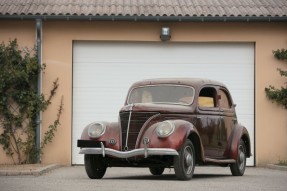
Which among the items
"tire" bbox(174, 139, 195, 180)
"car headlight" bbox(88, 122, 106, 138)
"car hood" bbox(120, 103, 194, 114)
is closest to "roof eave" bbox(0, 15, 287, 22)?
"car hood" bbox(120, 103, 194, 114)

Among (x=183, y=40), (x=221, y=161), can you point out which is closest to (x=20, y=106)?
(x=183, y=40)

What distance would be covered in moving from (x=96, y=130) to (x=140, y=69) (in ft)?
21.0

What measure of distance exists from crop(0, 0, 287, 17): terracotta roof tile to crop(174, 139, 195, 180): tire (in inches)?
263

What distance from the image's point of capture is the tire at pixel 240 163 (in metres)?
15.2

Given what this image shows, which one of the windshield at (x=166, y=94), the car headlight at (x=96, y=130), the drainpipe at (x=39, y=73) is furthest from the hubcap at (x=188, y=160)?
the drainpipe at (x=39, y=73)

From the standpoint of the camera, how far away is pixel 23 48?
19.7 m

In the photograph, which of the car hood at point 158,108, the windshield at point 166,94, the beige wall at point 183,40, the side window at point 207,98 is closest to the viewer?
the car hood at point 158,108

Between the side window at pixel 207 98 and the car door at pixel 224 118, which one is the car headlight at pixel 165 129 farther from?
the car door at pixel 224 118

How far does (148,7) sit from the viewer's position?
1980 centimetres

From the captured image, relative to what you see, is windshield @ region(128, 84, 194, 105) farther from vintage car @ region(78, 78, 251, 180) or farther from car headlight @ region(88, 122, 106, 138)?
car headlight @ region(88, 122, 106, 138)

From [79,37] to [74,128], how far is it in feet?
7.33

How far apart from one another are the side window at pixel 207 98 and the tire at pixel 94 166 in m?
2.06

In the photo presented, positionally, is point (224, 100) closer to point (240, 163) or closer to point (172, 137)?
point (240, 163)

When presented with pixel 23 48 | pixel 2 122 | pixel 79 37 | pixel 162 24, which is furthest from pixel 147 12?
pixel 2 122
